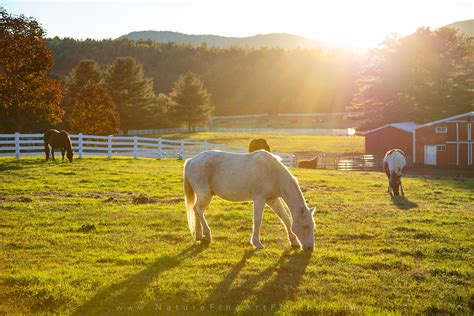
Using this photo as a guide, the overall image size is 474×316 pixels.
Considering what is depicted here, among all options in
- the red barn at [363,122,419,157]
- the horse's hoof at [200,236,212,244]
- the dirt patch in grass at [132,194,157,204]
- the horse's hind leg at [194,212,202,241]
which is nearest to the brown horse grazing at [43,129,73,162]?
the dirt patch in grass at [132,194,157,204]

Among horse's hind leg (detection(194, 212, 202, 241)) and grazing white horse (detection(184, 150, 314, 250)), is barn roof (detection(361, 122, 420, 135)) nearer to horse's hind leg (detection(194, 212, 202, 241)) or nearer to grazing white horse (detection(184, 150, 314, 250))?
grazing white horse (detection(184, 150, 314, 250))

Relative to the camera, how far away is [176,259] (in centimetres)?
874

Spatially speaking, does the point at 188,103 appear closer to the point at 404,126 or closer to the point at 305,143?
the point at 305,143

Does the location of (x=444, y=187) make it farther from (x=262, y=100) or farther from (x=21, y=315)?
(x=262, y=100)

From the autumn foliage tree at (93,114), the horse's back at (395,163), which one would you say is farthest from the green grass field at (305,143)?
the horse's back at (395,163)

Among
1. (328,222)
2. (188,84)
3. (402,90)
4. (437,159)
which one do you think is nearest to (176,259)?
(328,222)

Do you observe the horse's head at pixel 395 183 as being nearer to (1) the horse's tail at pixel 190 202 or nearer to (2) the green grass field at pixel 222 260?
(2) the green grass field at pixel 222 260

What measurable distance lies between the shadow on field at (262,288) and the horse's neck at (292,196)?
3.13 feet

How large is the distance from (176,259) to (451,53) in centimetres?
5295

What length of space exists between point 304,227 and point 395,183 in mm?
10518

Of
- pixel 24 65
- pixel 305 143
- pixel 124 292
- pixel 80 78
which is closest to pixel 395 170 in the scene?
pixel 124 292

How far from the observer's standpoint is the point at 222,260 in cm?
866

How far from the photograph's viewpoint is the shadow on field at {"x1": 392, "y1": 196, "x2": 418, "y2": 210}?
15.3m

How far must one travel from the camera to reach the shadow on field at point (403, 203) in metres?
15.3
